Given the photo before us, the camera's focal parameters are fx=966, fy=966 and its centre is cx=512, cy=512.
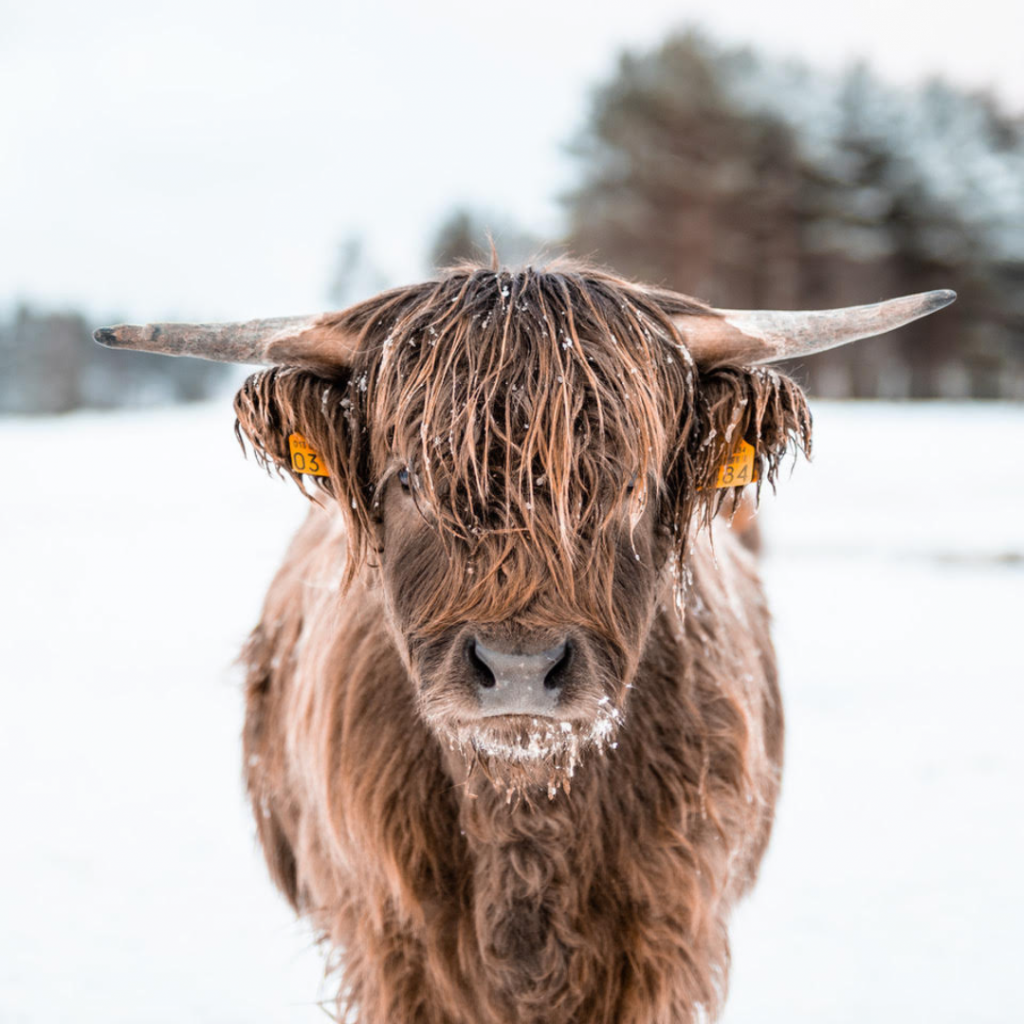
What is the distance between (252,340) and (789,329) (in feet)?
3.76

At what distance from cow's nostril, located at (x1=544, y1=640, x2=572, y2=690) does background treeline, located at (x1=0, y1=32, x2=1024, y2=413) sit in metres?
26.4

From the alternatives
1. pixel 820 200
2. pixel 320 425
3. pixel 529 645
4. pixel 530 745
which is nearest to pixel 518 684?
pixel 529 645

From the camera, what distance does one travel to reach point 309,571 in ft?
9.88

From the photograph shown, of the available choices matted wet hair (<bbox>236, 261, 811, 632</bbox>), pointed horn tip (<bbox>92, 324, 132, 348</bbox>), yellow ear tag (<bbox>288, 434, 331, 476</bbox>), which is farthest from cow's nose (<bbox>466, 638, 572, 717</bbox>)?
pointed horn tip (<bbox>92, 324, 132, 348</bbox>)

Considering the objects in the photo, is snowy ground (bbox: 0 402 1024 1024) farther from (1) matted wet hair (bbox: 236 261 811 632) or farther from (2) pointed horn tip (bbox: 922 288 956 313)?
(2) pointed horn tip (bbox: 922 288 956 313)

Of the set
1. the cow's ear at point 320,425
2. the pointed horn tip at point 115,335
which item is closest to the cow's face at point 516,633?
the cow's ear at point 320,425

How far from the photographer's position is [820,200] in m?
30.6

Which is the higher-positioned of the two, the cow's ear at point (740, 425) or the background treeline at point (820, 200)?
the background treeline at point (820, 200)

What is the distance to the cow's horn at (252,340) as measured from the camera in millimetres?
1974

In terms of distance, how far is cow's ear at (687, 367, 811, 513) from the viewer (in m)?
2.13

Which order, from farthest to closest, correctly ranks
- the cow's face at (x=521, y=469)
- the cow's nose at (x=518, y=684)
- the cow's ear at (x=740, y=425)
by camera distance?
1. the cow's ear at (x=740, y=425)
2. the cow's face at (x=521, y=469)
3. the cow's nose at (x=518, y=684)

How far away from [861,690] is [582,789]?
4426 mm

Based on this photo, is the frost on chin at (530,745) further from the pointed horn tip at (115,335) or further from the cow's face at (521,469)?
the pointed horn tip at (115,335)

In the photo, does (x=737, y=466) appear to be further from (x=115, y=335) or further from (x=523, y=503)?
(x=115, y=335)
